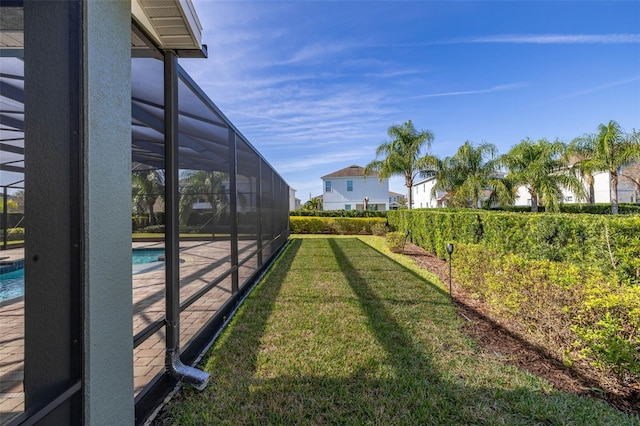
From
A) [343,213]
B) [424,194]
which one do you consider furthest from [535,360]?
[424,194]

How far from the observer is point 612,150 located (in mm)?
17438

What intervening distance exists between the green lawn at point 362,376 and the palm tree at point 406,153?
52.4 ft

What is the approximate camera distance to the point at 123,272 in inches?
66.9

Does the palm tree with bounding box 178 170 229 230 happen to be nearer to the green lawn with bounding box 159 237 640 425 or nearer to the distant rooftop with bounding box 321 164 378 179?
the green lawn with bounding box 159 237 640 425

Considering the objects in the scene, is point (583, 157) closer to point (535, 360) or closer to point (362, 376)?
point (535, 360)

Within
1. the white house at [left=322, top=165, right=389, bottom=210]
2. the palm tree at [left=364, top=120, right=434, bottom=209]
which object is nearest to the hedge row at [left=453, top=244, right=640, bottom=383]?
the palm tree at [left=364, top=120, right=434, bottom=209]

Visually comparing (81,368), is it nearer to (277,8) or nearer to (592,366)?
(592,366)

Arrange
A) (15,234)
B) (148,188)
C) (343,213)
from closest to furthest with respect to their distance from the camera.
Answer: (15,234) → (148,188) → (343,213)

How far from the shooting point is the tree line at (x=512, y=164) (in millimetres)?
17375

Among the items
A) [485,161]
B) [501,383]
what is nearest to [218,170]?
[501,383]

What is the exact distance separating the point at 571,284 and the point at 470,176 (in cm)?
1907

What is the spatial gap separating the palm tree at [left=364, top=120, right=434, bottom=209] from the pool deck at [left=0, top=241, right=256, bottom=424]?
1655cm

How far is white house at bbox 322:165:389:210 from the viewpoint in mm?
33406

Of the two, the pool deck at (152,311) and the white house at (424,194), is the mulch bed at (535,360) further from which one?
the white house at (424,194)
